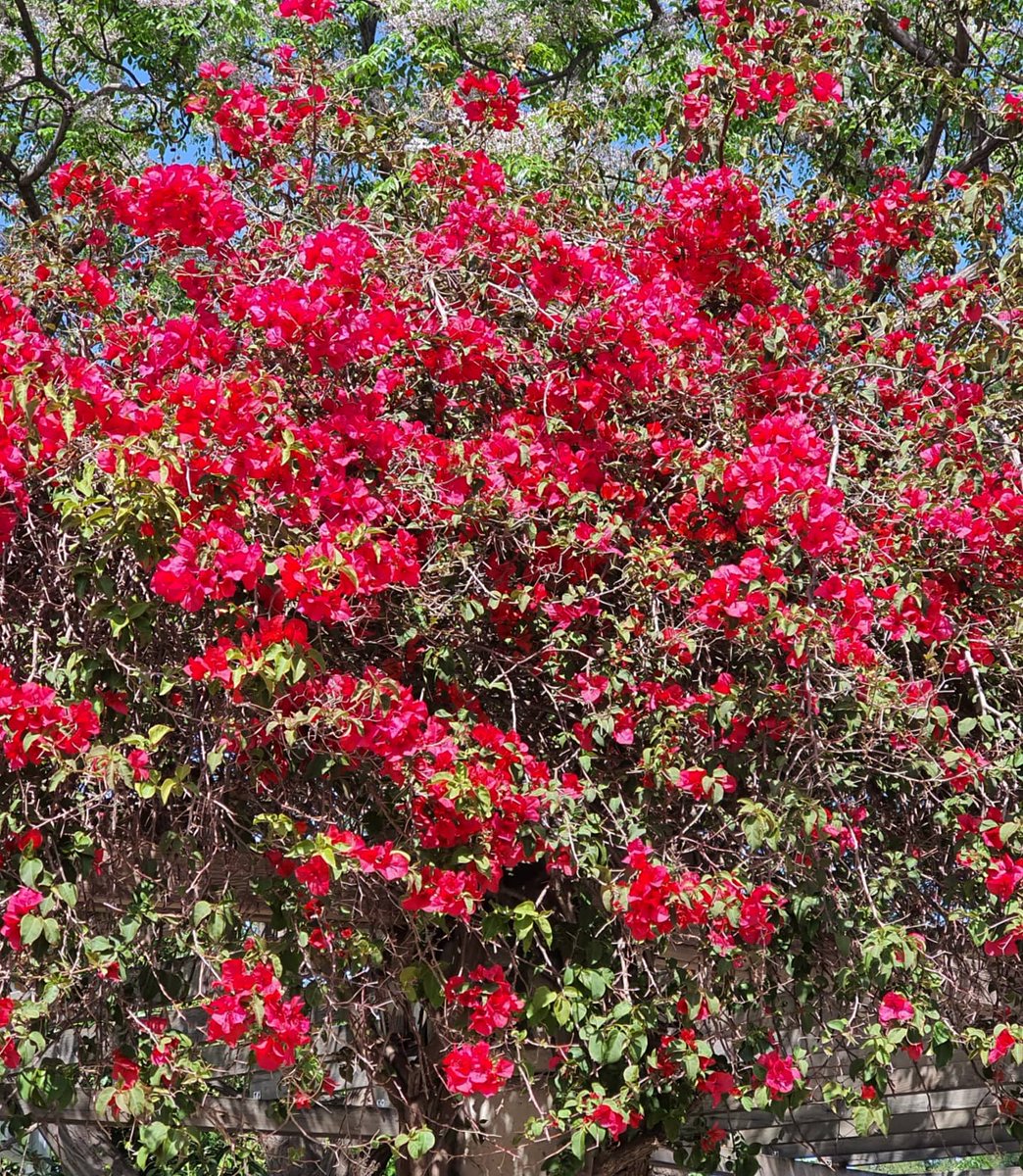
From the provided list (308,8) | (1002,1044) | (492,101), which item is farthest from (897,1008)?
(308,8)

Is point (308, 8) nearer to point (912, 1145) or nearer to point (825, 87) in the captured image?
point (825, 87)

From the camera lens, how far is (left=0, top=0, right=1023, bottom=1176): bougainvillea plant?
249 centimetres

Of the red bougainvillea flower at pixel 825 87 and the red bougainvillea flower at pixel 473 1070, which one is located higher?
the red bougainvillea flower at pixel 825 87

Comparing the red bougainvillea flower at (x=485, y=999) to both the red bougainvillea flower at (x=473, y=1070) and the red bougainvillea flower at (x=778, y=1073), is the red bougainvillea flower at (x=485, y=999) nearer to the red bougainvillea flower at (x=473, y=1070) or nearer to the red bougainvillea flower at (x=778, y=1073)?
the red bougainvillea flower at (x=473, y=1070)

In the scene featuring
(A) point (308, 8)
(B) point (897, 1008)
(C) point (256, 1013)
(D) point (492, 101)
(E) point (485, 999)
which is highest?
(A) point (308, 8)

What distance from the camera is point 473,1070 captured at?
8.71 feet

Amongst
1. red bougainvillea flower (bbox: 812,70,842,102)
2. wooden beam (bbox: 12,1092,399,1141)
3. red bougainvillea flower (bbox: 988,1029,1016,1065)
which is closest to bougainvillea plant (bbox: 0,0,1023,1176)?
red bougainvillea flower (bbox: 988,1029,1016,1065)

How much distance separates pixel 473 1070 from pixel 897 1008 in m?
0.90

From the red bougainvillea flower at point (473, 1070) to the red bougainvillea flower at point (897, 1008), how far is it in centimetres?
80

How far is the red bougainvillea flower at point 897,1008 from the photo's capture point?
2.82 metres

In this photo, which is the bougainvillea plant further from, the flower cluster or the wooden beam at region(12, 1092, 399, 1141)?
the wooden beam at region(12, 1092, 399, 1141)

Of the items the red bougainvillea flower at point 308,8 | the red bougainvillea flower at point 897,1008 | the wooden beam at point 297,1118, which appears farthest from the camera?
the wooden beam at point 297,1118

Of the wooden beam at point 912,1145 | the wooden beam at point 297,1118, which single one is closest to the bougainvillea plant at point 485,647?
the wooden beam at point 297,1118

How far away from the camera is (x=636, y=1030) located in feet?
9.14
